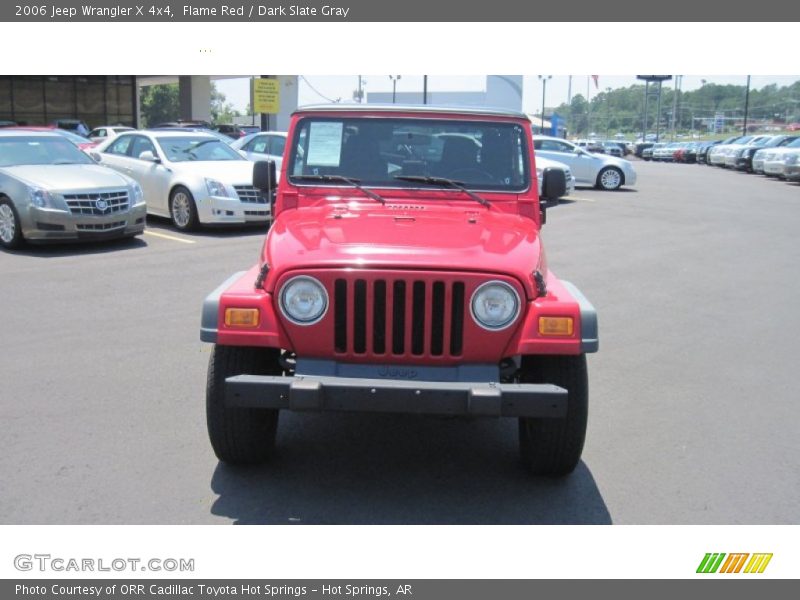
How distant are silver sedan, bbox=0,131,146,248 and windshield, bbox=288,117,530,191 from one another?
6656mm

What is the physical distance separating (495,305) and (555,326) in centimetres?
30

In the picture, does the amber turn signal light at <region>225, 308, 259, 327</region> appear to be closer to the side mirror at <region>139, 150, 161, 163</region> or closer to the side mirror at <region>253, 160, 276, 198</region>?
the side mirror at <region>253, 160, 276, 198</region>

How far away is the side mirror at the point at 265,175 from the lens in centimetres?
552

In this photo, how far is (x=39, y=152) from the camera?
476 inches

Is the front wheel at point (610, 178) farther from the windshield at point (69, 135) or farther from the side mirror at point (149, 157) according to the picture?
the side mirror at point (149, 157)

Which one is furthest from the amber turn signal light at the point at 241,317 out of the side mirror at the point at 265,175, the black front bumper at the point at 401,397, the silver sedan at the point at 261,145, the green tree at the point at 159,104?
the green tree at the point at 159,104

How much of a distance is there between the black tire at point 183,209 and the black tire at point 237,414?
9.07m

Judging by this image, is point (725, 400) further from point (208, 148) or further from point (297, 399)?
point (208, 148)

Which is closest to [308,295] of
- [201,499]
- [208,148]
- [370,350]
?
[370,350]

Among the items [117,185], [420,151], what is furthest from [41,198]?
[420,151]

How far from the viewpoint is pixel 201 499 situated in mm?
4047

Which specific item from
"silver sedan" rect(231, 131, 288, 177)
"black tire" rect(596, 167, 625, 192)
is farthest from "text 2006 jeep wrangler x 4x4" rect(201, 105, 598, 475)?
"black tire" rect(596, 167, 625, 192)

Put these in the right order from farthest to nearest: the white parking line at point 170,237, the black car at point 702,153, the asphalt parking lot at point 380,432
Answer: the black car at point 702,153, the white parking line at point 170,237, the asphalt parking lot at point 380,432

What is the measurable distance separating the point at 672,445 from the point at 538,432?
1149mm
